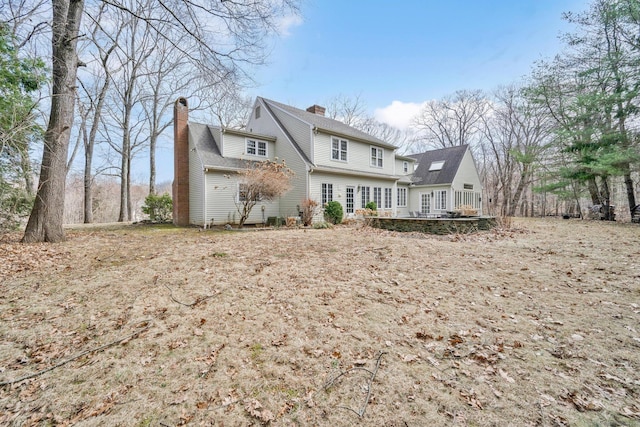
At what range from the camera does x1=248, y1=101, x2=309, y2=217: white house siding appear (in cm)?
1424

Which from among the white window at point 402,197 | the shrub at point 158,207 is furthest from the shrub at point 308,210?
the white window at point 402,197

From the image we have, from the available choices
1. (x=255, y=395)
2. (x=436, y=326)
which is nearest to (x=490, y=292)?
(x=436, y=326)

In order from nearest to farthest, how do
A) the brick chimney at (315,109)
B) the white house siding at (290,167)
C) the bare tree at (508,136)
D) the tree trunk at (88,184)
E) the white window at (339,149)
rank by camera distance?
the white house siding at (290,167) → the white window at (339,149) → the tree trunk at (88,184) → the brick chimney at (315,109) → the bare tree at (508,136)

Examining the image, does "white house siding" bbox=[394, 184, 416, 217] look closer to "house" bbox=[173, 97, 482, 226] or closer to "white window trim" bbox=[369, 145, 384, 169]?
"house" bbox=[173, 97, 482, 226]

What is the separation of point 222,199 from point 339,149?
23.7 feet

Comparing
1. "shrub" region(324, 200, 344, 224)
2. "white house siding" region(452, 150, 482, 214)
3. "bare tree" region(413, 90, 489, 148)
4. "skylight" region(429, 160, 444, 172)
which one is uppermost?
"bare tree" region(413, 90, 489, 148)

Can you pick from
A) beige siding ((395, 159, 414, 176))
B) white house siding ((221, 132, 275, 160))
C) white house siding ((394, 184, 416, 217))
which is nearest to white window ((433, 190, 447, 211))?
white house siding ((394, 184, 416, 217))

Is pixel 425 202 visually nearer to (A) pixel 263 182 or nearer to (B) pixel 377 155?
(B) pixel 377 155

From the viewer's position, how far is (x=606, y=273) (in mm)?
5242

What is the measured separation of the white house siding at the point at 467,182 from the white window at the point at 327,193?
38.4ft

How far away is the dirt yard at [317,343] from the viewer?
2201 mm

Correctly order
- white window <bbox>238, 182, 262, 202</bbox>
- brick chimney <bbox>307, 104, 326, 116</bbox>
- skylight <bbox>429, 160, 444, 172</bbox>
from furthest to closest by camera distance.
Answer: skylight <bbox>429, 160, 444, 172</bbox> < brick chimney <bbox>307, 104, 326, 116</bbox> < white window <bbox>238, 182, 262, 202</bbox>

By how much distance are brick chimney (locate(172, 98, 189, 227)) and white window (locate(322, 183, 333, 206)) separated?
734cm

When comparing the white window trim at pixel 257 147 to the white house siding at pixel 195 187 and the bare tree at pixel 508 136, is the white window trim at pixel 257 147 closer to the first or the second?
the white house siding at pixel 195 187
